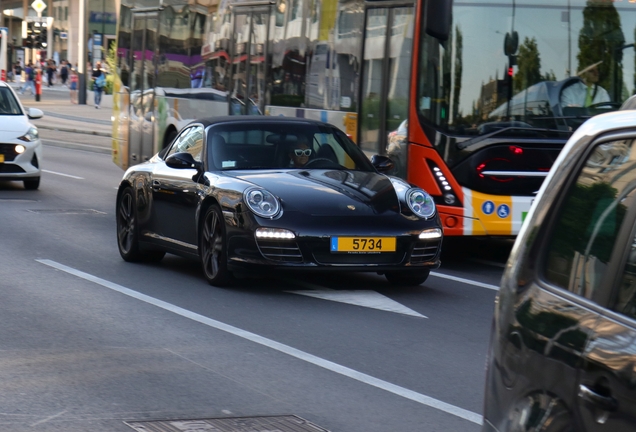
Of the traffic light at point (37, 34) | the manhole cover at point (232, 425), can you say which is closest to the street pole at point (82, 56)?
the traffic light at point (37, 34)

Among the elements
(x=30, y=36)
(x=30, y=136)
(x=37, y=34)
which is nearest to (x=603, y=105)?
(x=30, y=136)

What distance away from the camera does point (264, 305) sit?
880cm

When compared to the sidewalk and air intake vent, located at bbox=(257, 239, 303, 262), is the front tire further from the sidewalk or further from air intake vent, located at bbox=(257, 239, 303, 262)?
the sidewalk

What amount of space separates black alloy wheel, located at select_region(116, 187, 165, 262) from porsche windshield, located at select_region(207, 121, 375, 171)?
135cm

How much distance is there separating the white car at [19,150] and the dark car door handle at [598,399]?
15.8 meters

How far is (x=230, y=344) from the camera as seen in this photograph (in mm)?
7305

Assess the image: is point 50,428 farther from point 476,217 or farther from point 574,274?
point 476,217

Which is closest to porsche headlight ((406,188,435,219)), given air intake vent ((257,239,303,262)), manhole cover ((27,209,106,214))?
air intake vent ((257,239,303,262))

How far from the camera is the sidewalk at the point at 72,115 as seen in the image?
128 feet

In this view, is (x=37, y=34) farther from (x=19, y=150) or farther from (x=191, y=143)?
(x=191, y=143)

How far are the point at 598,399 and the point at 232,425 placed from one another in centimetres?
290

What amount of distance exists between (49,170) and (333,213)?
48.1ft

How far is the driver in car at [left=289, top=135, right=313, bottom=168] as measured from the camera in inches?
399

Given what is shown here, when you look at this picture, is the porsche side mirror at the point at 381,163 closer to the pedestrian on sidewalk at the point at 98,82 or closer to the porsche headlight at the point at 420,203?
the porsche headlight at the point at 420,203
